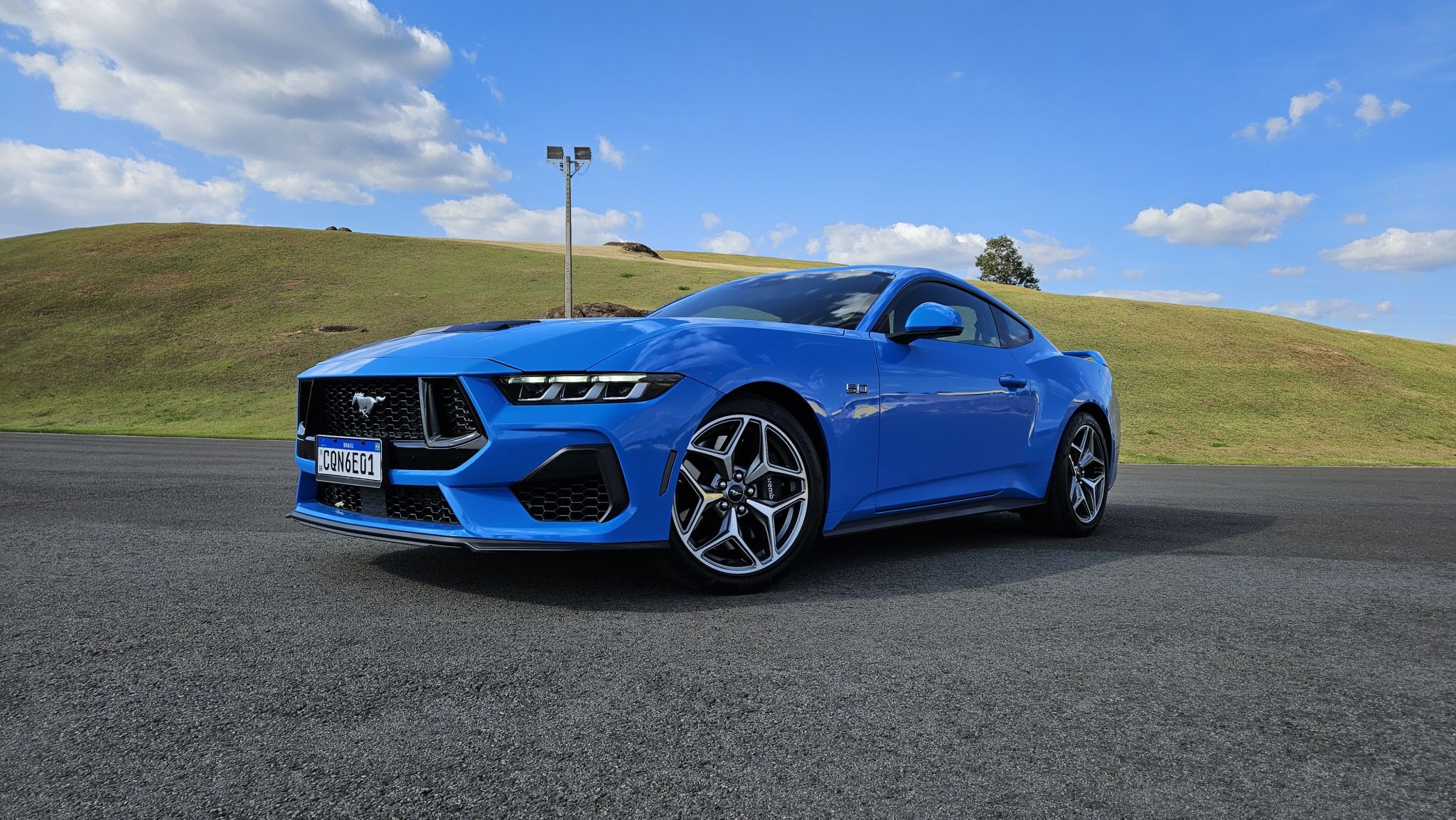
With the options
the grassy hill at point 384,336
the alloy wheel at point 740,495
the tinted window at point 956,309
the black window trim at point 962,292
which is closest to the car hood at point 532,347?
the alloy wheel at point 740,495

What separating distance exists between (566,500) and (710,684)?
105cm

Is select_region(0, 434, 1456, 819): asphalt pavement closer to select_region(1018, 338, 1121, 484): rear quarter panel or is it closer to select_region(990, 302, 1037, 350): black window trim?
select_region(1018, 338, 1121, 484): rear quarter panel

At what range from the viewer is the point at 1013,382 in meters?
5.16

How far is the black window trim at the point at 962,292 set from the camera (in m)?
4.52

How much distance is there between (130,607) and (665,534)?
6.11ft

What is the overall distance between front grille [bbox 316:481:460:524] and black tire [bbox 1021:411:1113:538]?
3476mm

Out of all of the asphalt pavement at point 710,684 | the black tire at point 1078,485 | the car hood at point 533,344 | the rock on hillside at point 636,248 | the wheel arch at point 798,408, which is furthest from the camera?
the rock on hillside at point 636,248

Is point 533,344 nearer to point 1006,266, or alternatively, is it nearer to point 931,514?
point 931,514

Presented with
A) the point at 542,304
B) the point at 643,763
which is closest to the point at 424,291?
the point at 542,304

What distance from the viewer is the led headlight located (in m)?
3.37

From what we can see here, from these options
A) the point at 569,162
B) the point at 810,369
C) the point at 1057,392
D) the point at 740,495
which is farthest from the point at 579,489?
the point at 569,162

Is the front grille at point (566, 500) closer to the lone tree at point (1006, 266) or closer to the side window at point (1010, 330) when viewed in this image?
the side window at point (1010, 330)

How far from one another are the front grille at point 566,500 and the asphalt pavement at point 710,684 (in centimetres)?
34

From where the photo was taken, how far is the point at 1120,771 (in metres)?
2.02
